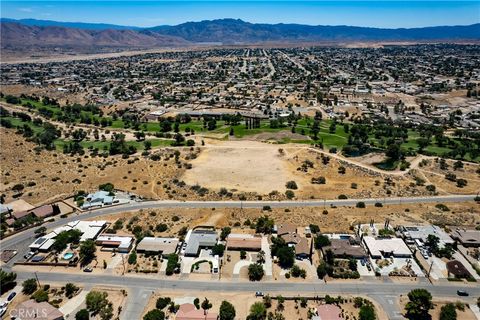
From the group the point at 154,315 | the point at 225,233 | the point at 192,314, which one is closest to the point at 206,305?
the point at 192,314

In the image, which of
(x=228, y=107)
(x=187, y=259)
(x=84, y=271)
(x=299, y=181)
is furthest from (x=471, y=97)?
(x=84, y=271)

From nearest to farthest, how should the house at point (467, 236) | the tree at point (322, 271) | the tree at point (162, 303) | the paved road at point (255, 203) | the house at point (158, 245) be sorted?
the tree at point (162, 303) < the tree at point (322, 271) < the house at point (158, 245) < the house at point (467, 236) < the paved road at point (255, 203)

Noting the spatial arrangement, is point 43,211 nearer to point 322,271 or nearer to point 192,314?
point 192,314

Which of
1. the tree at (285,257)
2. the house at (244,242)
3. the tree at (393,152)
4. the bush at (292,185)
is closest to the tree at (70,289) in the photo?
the house at (244,242)

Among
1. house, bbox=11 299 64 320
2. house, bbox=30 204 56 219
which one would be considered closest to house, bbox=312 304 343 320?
house, bbox=11 299 64 320

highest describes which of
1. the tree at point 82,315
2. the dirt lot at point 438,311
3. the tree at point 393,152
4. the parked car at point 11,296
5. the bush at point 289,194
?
the tree at point 393,152

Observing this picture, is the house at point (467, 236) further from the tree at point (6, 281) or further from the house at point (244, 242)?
the tree at point (6, 281)

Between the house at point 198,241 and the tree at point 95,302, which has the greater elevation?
the house at point 198,241
